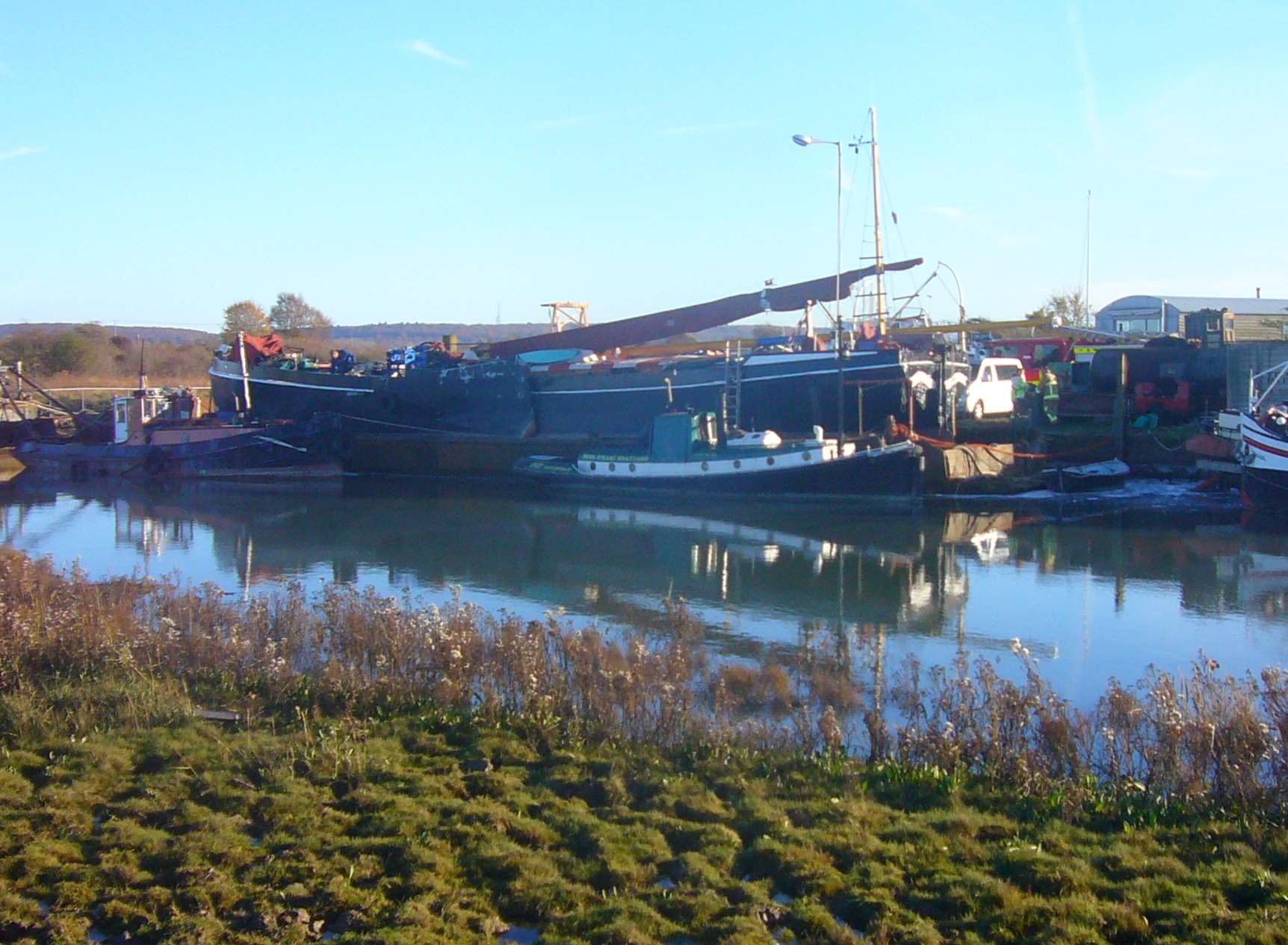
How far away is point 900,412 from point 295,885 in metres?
23.4

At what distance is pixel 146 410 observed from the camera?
1510 inches

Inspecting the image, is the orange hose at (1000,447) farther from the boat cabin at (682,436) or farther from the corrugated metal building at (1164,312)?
the corrugated metal building at (1164,312)

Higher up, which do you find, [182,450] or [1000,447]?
[1000,447]

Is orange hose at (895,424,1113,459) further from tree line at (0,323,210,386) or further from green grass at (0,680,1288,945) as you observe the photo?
tree line at (0,323,210,386)

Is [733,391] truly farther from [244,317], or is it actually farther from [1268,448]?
[244,317]

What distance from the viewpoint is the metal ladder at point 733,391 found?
2877 cm

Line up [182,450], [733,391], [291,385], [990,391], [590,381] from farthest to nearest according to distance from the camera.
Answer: [291,385], [182,450], [590,381], [990,391], [733,391]

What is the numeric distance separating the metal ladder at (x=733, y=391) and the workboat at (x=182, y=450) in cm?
1214

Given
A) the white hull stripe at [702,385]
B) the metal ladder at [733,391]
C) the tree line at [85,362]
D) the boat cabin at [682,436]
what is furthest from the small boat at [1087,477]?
the tree line at [85,362]

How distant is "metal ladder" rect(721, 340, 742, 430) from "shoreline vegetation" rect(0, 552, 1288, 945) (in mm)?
18832

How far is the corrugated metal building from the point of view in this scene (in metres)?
53.0

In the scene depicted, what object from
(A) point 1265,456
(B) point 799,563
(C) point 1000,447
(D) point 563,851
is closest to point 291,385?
(C) point 1000,447

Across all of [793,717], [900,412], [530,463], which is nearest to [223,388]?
[530,463]

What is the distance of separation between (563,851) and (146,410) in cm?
3614
